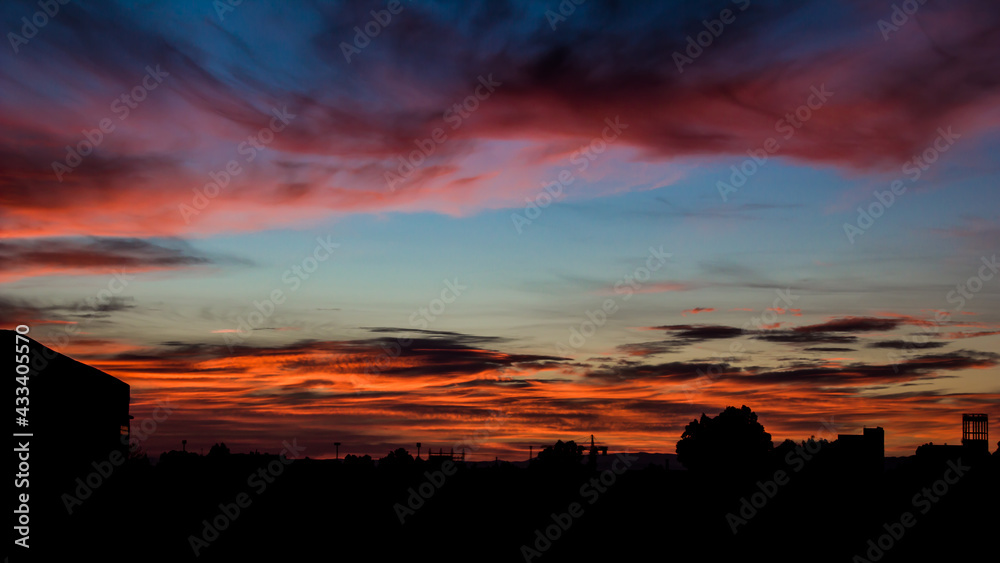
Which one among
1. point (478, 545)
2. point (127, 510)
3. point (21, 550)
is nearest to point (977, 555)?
point (478, 545)

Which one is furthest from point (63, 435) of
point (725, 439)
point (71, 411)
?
point (725, 439)

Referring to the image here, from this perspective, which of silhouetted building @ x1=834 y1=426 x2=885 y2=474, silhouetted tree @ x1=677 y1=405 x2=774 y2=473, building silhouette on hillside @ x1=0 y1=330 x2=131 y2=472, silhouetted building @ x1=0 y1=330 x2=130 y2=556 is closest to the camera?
silhouetted building @ x1=834 y1=426 x2=885 y2=474

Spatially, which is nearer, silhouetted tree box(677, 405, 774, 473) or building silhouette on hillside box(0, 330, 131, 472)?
building silhouette on hillside box(0, 330, 131, 472)

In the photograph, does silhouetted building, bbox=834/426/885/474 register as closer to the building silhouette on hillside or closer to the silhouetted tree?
the building silhouette on hillside

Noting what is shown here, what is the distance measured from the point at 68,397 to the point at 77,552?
2289 cm

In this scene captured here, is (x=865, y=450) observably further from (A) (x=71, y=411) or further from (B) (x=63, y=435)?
(A) (x=71, y=411)

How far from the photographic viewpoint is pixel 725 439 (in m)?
149

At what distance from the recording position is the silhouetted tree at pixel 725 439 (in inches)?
5768

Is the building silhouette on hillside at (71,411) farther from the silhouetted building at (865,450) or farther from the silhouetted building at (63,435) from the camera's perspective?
the silhouetted building at (865,450)

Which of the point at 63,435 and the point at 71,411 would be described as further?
the point at 71,411

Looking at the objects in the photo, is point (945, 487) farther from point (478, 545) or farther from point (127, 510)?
point (127, 510)

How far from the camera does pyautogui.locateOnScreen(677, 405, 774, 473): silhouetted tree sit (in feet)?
481

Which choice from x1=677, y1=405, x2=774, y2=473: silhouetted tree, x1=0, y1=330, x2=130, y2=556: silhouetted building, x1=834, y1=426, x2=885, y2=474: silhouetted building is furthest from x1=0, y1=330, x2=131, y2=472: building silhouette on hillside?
x1=677, y1=405, x2=774, y2=473: silhouetted tree

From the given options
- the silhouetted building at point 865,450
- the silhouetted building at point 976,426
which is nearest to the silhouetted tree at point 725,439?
the silhouetted building at point 976,426
